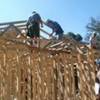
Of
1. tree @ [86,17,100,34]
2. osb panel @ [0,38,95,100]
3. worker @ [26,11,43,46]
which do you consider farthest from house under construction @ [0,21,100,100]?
tree @ [86,17,100,34]

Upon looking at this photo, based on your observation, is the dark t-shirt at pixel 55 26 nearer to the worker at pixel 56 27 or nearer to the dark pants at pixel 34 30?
the worker at pixel 56 27

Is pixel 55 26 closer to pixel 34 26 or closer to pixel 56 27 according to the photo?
pixel 56 27

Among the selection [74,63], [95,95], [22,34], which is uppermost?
[22,34]

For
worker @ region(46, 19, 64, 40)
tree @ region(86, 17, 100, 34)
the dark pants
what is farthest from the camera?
tree @ region(86, 17, 100, 34)

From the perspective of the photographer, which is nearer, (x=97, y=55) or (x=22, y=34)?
(x=97, y=55)

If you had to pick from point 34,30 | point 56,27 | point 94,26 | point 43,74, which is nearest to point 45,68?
point 43,74

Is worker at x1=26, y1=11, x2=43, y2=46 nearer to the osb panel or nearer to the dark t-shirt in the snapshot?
the dark t-shirt

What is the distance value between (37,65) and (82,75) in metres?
1.39

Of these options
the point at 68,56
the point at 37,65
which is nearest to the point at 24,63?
the point at 37,65

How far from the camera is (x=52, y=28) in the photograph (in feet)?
38.4

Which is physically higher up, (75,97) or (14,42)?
(14,42)

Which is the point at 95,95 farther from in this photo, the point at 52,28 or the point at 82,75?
the point at 52,28

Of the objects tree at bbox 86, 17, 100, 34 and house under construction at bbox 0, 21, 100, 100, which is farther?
tree at bbox 86, 17, 100, 34

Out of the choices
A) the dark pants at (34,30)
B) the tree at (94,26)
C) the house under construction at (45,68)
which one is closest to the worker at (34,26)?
the dark pants at (34,30)
